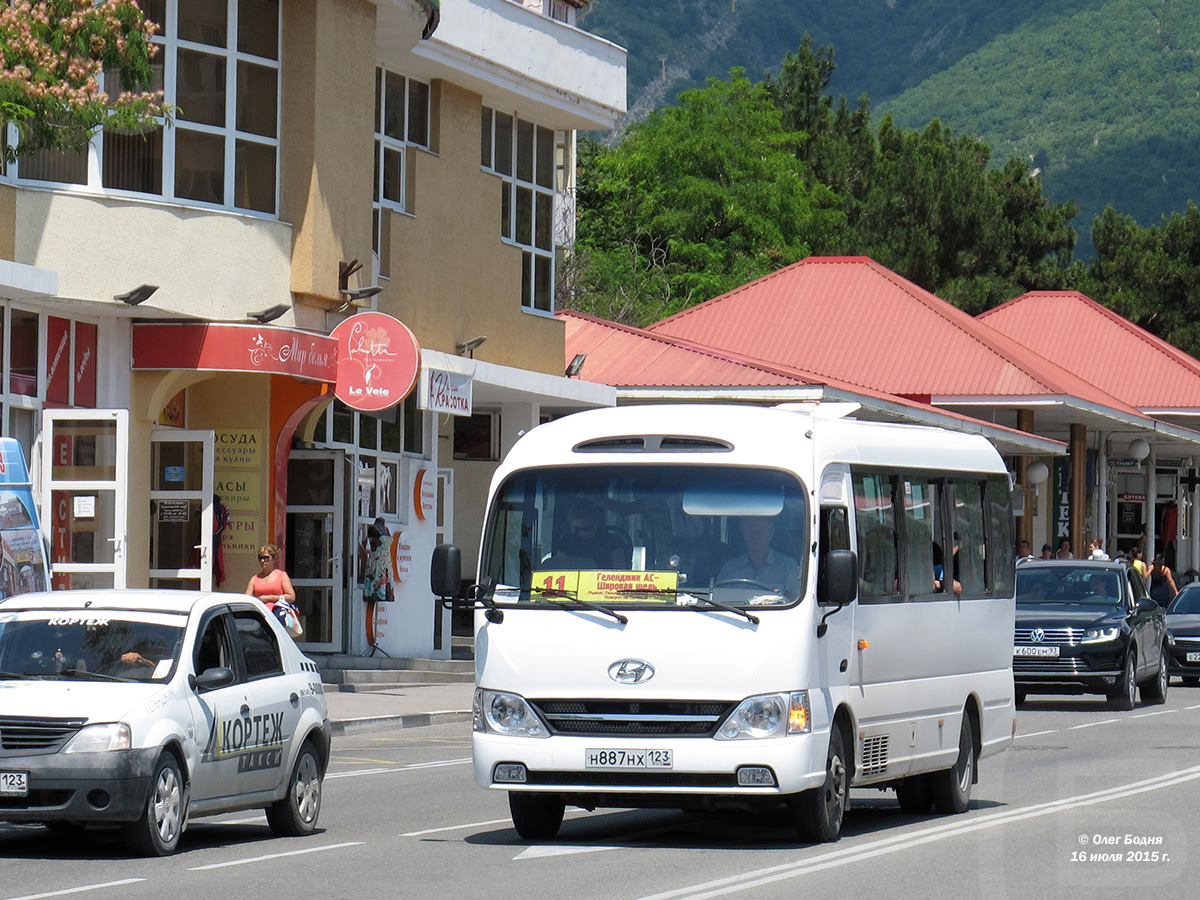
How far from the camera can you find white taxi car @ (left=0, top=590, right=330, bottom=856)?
36.3ft

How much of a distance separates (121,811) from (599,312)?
56.2m

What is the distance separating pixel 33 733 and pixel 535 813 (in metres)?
2.99

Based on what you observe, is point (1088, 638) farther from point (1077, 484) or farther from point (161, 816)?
point (1077, 484)

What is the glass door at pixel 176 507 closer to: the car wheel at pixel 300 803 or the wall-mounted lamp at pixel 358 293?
the wall-mounted lamp at pixel 358 293

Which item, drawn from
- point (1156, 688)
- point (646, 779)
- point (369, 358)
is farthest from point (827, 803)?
point (1156, 688)

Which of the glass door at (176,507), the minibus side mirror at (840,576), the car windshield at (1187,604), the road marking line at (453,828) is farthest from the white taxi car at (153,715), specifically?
the car windshield at (1187,604)

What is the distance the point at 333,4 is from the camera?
24.8 meters

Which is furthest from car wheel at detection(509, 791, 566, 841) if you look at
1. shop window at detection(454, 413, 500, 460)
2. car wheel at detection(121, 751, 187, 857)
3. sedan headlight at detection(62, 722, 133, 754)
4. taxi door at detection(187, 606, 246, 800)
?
shop window at detection(454, 413, 500, 460)

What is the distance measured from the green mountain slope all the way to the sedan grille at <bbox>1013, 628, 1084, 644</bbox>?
12381 cm

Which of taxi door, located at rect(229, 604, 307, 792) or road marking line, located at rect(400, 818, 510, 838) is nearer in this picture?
taxi door, located at rect(229, 604, 307, 792)

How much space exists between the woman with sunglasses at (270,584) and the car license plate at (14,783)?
1004 centimetres

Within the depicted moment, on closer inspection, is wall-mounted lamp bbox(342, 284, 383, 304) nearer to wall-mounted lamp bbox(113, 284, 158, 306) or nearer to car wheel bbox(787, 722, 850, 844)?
wall-mounted lamp bbox(113, 284, 158, 306)

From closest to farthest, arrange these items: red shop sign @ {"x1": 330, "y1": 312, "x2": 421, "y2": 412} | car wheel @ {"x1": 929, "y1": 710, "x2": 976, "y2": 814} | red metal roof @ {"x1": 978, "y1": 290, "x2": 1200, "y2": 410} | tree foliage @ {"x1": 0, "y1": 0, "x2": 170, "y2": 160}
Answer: car wheel @ {"x1": 929, "y1": 710, "x2": 976, "y2": 814} → tree foliage @ {"x1": 0, "y1": 0, "x2": 170, "y2": 160} → red shop sign @ {"x1": 330, "y1": 312, "x2": 421, "y2": 412} → red metal roof @ {"x1": 978, "y1": 290, "x2": 1200, "y2": 410}

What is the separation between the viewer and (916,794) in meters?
14.4
